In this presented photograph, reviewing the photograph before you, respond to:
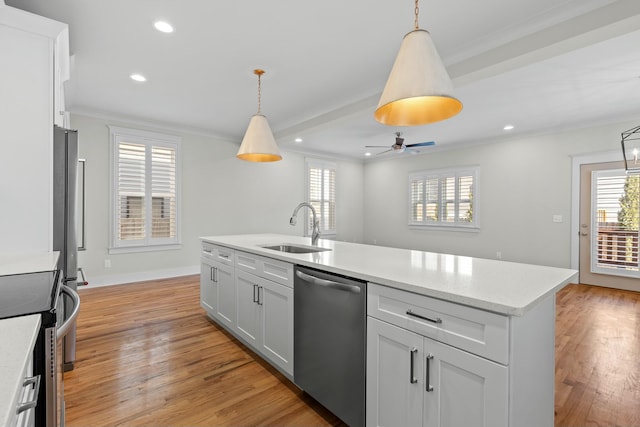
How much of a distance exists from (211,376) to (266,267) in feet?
2.87

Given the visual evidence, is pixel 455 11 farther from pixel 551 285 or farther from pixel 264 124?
pixel 551 285

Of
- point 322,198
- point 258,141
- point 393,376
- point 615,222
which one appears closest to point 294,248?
point 258,141

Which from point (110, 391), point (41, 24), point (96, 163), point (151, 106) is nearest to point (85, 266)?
point (96, 163)

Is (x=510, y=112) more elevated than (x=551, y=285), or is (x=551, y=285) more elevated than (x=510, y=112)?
(x=510, y=112)

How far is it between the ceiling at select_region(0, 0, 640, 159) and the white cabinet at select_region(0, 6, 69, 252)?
54 centimetres

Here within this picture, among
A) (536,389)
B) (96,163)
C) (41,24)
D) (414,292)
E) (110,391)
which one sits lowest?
(110,391)

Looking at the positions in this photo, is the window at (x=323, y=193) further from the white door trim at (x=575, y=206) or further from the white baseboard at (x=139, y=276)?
the white door trim at (x=575, y=206)

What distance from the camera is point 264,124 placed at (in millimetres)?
3006

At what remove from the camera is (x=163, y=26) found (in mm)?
2604

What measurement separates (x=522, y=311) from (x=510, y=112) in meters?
4.58

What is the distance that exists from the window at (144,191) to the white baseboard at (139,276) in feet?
1.34

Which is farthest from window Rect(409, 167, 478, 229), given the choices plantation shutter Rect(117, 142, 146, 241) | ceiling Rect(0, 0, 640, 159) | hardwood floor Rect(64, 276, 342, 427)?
plantation shutter Rect(117, 142, 146, 241)

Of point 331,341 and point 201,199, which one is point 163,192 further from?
point 331,341

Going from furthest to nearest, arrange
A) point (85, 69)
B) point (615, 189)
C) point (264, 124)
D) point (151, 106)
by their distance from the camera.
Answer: point (615, 189) < point (151, 106) < point (85, 69) < point (264, 124)
